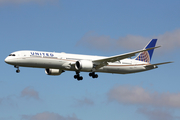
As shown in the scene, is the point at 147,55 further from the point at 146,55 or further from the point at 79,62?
the point at 79,62

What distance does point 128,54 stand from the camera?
205 feet

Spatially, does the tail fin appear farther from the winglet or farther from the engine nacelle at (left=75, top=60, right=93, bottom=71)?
the engine nacelle at (left=75, top=60, right=93, bottom=71)

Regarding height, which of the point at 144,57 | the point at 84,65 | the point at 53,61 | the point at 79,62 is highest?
the point at 144,57

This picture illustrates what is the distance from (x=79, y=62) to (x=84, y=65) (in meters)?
1.04

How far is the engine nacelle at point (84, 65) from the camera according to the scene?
64062 millimetres

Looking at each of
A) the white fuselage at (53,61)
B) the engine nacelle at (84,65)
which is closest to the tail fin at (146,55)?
the white fuselage at (53,61)

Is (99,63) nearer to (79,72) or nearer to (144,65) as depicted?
(79,72)

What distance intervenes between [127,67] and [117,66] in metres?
2.50

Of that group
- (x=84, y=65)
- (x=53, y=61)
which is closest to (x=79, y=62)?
(x=84, y=65)

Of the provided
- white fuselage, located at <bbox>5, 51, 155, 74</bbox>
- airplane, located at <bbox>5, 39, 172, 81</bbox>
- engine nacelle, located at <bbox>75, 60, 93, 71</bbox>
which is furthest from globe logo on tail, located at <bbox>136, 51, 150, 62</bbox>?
engine nacelle, located at <bbox>75, 60, 93, 71</bbox>

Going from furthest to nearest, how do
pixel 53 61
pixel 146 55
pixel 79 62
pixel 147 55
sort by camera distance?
1. pixel 147 55
2. pixel 146 55
3. pixel 79 62
4. pixel 53 61

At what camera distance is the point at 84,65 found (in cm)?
6438

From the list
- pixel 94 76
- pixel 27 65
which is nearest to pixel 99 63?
pixel 94 76

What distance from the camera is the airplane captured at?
60.9 metres
